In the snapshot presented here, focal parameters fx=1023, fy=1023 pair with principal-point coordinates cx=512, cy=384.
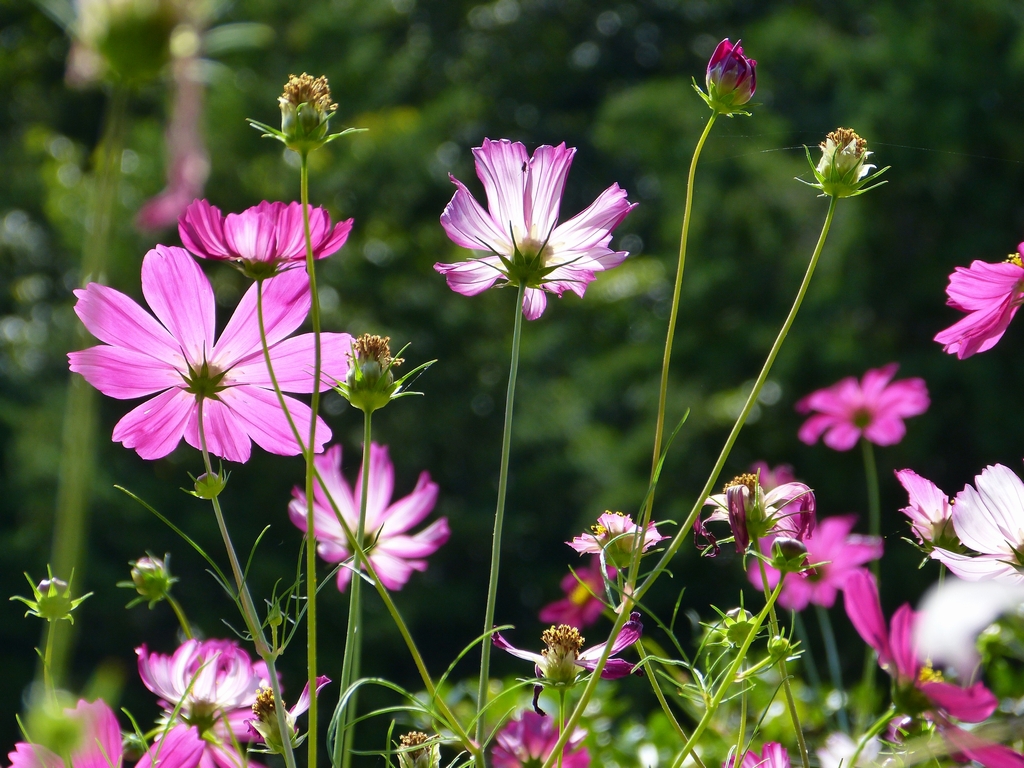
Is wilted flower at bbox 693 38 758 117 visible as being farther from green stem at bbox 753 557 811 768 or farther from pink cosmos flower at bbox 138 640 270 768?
pink cosmos flower at bbox 138 640 270 768

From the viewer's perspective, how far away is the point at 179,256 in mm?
352

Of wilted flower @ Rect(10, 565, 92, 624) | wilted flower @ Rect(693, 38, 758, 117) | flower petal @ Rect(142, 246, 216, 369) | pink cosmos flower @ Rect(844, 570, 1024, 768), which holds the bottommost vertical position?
wilted flower @ Rect(10, 565, 92, 624)

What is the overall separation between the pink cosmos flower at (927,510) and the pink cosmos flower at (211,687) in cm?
25

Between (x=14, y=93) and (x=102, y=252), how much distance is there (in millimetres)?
4894

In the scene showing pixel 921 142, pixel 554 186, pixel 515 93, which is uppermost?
pixel 515 93

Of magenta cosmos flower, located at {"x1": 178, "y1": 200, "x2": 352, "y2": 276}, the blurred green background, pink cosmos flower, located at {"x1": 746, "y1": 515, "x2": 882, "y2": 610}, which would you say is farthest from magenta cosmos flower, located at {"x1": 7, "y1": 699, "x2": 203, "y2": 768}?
the blurred green background

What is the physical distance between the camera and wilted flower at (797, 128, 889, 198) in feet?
1.17

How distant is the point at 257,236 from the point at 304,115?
45 mm

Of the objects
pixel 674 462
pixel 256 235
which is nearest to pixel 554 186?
pixel 256 235

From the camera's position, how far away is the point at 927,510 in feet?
1.22

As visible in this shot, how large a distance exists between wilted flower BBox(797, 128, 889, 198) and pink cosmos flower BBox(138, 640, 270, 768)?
27 centimetres

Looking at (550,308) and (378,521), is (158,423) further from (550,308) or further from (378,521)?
(550,308)

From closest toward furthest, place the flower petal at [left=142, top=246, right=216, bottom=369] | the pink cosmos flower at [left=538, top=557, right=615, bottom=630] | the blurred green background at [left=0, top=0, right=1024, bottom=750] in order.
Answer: the flower petal at [left=142, top=246, right=216, bottom=369], the pink cosmos flower at [left=538, top=557, right=615, bottom=630], the blurred green background at [left=0, top=0, right=1024, bottom=750]

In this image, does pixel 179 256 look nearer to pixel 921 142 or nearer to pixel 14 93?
pixel 921 142
